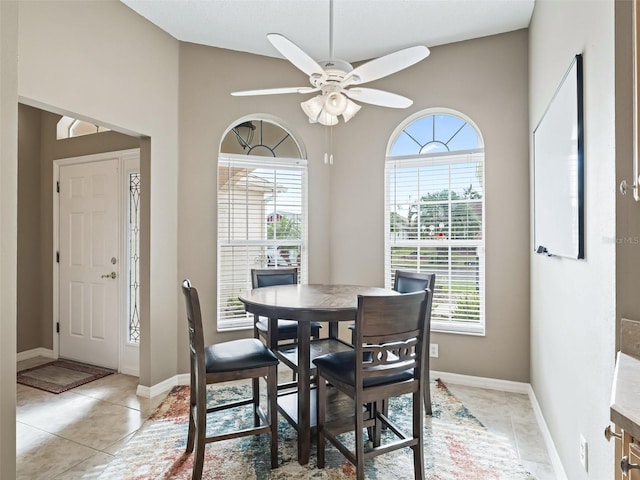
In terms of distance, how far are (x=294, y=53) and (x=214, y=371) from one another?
1.74 meters

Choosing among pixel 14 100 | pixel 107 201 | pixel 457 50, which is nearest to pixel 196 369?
pixel 14 100

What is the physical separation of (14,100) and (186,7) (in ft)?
6.36

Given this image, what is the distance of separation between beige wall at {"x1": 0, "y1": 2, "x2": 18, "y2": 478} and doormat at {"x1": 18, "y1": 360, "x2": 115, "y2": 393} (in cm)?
219

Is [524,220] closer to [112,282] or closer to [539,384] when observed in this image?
[539,384]

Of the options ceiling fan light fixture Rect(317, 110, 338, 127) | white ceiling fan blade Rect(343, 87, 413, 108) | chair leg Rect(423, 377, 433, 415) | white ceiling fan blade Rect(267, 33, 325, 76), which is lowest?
chair leg Rect(423, 377, 433, 415)

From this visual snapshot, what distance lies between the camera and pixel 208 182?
3.49 metres

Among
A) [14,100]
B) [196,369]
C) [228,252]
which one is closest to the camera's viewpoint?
[14,100]

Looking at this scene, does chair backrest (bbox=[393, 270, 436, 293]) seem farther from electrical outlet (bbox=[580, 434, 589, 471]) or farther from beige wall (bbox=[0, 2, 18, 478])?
beige wall (bbox=[0, 2, 18, 478])

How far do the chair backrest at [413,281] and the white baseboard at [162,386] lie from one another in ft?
6.82

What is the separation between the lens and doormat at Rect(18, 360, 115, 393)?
3330 mm

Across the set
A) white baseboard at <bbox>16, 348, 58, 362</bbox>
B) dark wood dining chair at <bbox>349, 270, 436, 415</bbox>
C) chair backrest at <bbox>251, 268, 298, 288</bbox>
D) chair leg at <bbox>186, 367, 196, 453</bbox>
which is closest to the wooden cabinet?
dark wood dining chair at <bbox>349, 270, 436, 415</bbox>

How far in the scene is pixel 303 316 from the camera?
2059 mm

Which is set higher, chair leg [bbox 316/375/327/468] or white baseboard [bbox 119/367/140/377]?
chair leg [bbox 316/375/327/468]

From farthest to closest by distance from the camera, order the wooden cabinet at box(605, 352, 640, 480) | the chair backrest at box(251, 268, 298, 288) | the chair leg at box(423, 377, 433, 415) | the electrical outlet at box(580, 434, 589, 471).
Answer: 1. the chair backrest at box(251, 268, 298, 288)
2. the chair leg at box(423, 377, 433, 415)
3. the electrical outlet at box(580, 434, 589, 471)
4. the wooden cabinet at box(605, 352, 640, 480)
